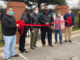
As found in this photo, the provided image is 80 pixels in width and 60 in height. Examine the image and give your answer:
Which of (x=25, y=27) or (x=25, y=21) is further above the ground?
(x=25, y=21)

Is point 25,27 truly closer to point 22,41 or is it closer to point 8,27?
point 22,41

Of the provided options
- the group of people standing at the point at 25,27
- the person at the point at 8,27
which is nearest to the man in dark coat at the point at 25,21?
the group of people standing at the point at 25,27

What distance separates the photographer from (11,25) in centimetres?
345

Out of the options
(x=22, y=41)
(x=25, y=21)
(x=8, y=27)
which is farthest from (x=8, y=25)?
(x=22, y=41)

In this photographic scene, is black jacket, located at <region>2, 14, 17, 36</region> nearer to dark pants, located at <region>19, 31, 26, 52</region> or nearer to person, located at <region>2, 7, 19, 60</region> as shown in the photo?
person, located at <region>2, 7, 19, 60</region>

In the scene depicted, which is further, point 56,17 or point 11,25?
point 56,17

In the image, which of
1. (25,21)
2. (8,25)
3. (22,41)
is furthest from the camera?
(22,41)

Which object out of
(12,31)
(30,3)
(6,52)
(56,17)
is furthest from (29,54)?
(30,3)

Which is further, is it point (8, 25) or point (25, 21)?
point (25, 21)

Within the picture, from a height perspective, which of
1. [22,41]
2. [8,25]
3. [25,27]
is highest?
[8,25]

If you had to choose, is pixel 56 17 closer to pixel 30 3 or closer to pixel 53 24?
pixel 53 24

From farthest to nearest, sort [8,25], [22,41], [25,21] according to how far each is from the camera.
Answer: [22,41], [25,21], [8,25]

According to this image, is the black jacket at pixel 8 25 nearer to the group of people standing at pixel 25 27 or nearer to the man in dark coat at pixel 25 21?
the group of people standing at pixel 25 27

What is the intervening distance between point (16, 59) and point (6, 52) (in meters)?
0.51
